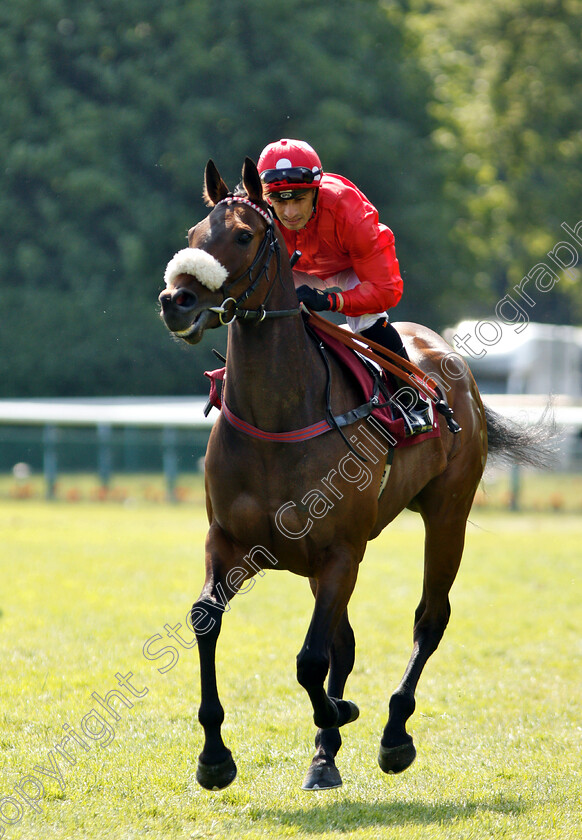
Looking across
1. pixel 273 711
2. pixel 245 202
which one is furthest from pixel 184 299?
pixel 273 711

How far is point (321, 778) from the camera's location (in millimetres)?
4586

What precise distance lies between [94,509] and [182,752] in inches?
536

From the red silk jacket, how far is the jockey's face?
0.10m

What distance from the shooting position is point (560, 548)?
13469 millimetres

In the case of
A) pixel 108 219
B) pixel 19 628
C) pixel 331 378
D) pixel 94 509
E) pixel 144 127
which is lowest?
pixel 94 509

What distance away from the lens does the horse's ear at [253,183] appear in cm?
408

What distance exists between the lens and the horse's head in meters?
3.68

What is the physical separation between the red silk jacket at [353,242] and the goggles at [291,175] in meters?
0.22

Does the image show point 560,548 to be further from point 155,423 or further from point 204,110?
point 204,110

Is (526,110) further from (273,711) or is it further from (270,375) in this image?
(270,375)

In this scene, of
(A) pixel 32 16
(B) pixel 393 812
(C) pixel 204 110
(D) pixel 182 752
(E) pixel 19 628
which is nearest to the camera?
(B) pixel 393 812

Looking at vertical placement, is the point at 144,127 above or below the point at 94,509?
above

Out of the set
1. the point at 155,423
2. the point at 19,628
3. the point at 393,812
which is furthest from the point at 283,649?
the point at 155,423

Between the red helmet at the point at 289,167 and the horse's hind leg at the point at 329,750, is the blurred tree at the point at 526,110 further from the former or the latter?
the red helmet at the point at 289,167
